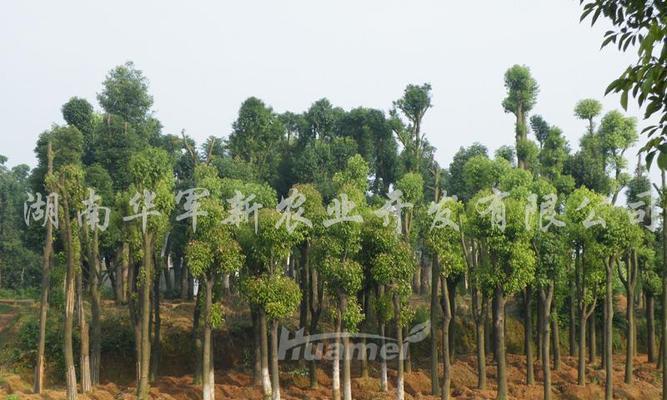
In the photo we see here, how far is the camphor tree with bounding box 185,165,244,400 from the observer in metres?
23.6

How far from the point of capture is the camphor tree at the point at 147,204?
23484 mm

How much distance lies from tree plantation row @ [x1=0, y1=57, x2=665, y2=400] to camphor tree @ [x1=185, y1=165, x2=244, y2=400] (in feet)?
0.22

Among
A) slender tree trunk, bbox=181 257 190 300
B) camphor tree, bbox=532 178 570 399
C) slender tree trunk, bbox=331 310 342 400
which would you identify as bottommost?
slender tree trunk, bbox=331 310 342 400

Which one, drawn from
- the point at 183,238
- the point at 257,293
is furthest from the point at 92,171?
the point at 257,293

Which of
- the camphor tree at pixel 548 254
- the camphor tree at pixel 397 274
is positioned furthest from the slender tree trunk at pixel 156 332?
the camphor tree at pixel 548 254

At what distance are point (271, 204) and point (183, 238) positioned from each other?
21.5 feet

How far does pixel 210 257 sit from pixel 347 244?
472 centimetres

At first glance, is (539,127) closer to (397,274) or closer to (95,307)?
(397,274)

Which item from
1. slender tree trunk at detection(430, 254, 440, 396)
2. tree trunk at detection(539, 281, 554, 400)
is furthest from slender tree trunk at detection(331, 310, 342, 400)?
tree trunk at detection(539, 281, 554, 400)

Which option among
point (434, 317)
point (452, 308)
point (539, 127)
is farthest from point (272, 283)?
point (539, 127)

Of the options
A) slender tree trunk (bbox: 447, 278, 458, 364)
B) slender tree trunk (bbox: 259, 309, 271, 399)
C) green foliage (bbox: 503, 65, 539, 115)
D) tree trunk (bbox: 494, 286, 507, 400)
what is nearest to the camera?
slender tree trunk (bbox: 259, 309, 271, 399)

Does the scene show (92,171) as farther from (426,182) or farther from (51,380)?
(426,182)

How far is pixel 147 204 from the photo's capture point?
23.7 meters

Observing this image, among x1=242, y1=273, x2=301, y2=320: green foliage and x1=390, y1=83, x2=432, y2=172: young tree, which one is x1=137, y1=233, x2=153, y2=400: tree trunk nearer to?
x1=242, y1=273, x2=301, y2=320: green foliage
